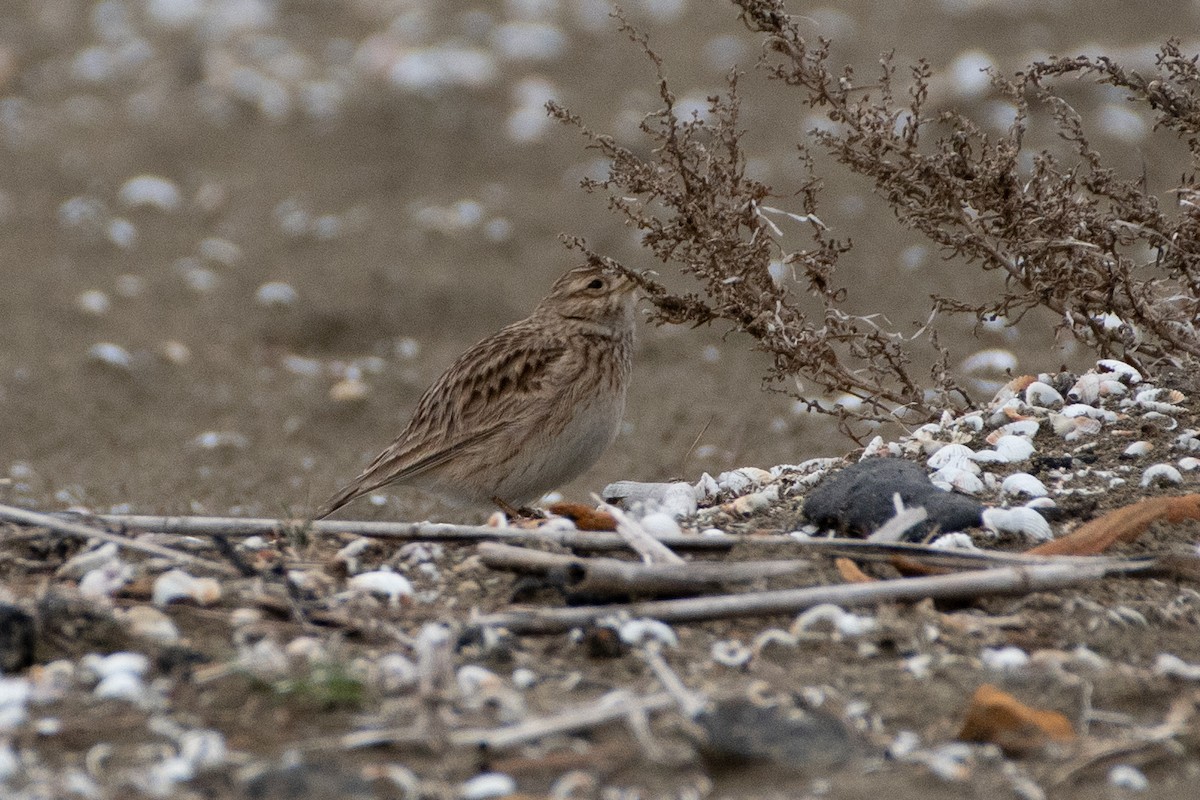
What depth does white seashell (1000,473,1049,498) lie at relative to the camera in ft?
15.5

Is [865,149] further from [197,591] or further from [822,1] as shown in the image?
[822,1]

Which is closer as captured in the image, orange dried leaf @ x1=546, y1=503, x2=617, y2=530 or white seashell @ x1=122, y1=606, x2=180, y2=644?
white seashell @ x1=122, y1=606, x2=180, y2=644

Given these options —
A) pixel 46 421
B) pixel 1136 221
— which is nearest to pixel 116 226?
pixel 46 421

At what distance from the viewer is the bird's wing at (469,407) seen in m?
6.23

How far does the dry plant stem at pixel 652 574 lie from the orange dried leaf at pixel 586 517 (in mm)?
821

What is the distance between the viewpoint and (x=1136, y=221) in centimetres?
516

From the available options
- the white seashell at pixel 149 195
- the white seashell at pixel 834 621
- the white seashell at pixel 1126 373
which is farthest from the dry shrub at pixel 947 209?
the white seashell at pixel 149 195

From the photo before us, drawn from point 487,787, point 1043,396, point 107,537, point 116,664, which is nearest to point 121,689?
point 116,664

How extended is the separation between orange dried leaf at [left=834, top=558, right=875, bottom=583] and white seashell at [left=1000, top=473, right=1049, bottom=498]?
921 millimetres

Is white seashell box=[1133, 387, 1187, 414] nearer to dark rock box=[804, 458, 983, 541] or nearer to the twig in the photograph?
dark rock box=[804, 458, 983, 541]

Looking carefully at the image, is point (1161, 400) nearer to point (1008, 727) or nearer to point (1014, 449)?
point (1014, 449)

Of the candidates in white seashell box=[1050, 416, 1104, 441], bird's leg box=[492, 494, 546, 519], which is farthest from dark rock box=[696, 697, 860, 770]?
bird's leg box=[492, 494, 546, 519]

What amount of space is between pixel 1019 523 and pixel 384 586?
1722 mm

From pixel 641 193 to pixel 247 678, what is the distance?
2476 millimetres
